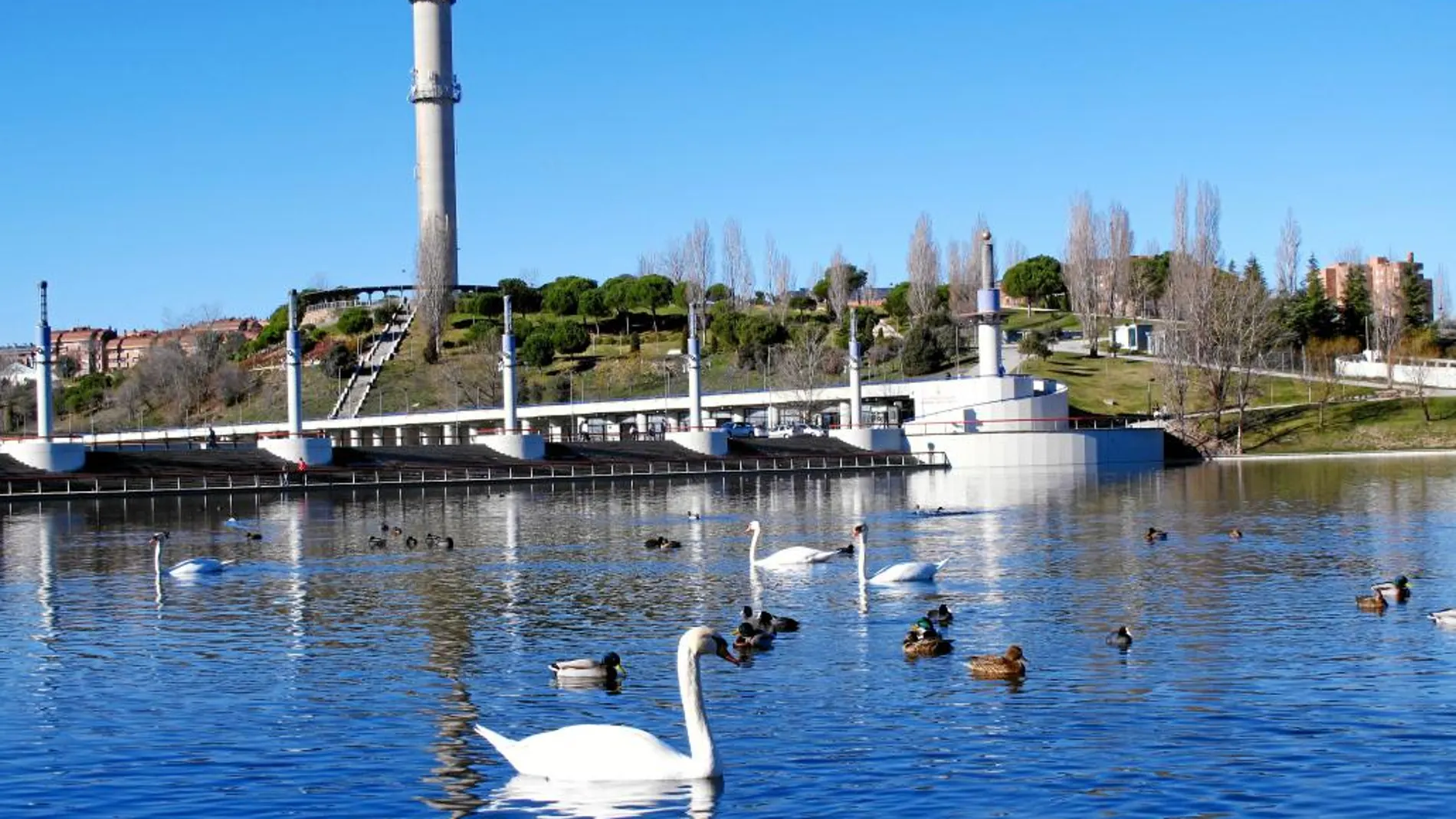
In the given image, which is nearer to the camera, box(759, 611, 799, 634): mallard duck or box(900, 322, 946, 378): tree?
box(759, 611, 799, 634): mallard duck

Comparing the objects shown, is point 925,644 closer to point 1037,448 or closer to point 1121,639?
point 1121,639

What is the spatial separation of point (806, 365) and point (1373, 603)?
275 feet

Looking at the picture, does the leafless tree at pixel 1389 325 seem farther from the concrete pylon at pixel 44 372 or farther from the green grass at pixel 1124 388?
the concrete pylon at pixel 44 372

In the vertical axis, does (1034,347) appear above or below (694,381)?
above

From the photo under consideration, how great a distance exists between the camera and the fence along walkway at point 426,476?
62.6m

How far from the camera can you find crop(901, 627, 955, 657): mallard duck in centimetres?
2073

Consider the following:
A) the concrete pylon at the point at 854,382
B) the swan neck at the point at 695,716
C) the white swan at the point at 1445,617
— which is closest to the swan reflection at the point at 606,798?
the swan neck at the point at 695,716

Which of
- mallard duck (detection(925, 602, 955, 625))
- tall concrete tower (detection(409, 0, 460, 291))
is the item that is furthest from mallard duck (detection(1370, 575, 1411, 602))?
tall concrete tower (detection(409, 0, 460, 291))

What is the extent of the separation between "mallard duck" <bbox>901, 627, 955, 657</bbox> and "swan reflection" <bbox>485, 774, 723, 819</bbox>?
6.88 metres

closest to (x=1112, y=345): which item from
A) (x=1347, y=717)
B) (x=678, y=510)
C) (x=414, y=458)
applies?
(x=414, y=458)

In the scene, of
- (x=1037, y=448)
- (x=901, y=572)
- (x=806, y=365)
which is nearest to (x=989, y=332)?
(x=1037, y=448)

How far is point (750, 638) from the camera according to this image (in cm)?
2150

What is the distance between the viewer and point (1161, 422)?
89625 millimetres

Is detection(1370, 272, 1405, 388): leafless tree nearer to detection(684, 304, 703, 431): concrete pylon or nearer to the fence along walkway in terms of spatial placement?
the fence along walkway
